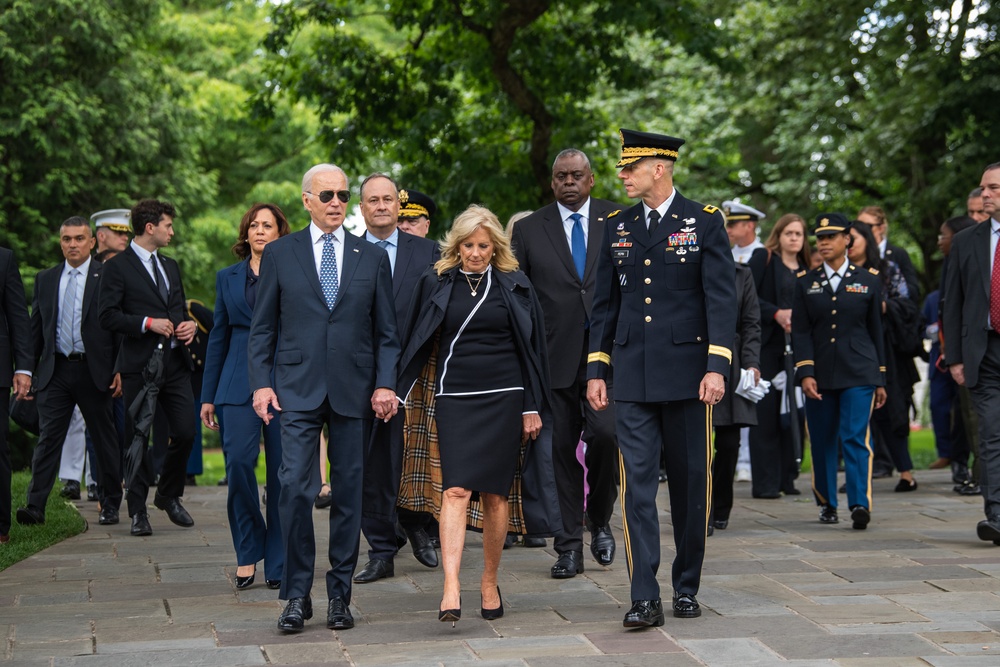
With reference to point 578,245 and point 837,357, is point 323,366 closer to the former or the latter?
point 578,245

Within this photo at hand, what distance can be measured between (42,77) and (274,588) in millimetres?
16772

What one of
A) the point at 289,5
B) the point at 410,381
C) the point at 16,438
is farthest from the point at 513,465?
the point at 16,438

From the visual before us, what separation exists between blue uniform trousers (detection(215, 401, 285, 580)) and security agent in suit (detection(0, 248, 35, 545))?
7.66 ft

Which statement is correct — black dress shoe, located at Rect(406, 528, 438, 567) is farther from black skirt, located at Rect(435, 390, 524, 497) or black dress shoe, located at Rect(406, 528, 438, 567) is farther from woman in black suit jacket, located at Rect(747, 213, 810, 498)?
woman in black suit jacket, located at Rect(747, 213, 810, 498)

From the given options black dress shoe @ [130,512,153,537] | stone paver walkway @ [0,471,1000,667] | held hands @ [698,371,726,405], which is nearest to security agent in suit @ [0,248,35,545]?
stone paver walkway @ [0,471,1000,667]

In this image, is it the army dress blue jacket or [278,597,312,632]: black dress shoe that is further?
the army dress blue jacket

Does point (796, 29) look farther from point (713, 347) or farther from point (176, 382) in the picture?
point (713, 347)

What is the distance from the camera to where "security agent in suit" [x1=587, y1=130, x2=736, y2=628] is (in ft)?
21.9

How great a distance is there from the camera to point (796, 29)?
23.2 meters

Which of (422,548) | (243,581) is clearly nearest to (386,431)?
(422,548)

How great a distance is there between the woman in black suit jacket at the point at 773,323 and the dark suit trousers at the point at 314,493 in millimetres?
6020

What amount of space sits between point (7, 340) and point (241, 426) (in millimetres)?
2657

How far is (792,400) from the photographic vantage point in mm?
12203

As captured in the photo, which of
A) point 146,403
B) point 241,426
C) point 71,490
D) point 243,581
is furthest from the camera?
point 71,490
